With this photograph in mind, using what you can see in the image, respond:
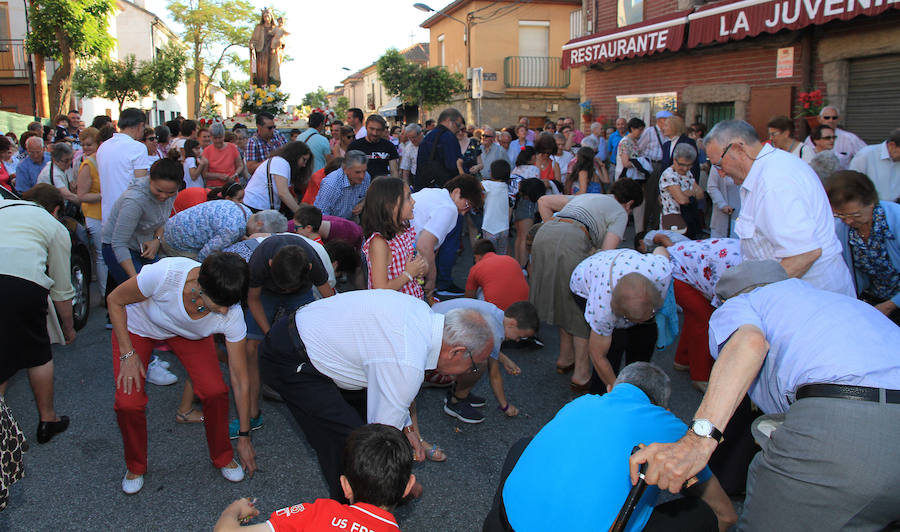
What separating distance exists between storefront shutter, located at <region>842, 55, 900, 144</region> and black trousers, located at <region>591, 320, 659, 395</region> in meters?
7.68

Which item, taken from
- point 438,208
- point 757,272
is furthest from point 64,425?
point 757,272

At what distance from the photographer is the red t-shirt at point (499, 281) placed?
4.93 metres

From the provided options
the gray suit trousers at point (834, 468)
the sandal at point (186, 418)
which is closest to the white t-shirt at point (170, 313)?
the sandal at point (186, 418)

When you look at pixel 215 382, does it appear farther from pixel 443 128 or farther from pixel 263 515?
pixel 443 128

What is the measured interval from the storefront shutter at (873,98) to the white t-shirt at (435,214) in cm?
794

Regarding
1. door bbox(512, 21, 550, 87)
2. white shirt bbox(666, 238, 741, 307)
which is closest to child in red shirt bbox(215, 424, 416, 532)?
white shirt bbox(666, 238, 741, 307)

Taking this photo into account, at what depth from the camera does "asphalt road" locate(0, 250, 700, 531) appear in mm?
3230

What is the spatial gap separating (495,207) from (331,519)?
518cm

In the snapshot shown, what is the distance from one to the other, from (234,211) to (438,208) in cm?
148

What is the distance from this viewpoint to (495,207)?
682 centimetres

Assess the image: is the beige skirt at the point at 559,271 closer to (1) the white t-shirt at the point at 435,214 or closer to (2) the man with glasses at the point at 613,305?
(2) the man with glasses at the point at 613,305

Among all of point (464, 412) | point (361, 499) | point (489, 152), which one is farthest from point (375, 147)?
point (361, 499)

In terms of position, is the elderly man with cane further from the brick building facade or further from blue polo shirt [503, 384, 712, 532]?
the brick building facade

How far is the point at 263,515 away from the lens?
10.8ft
